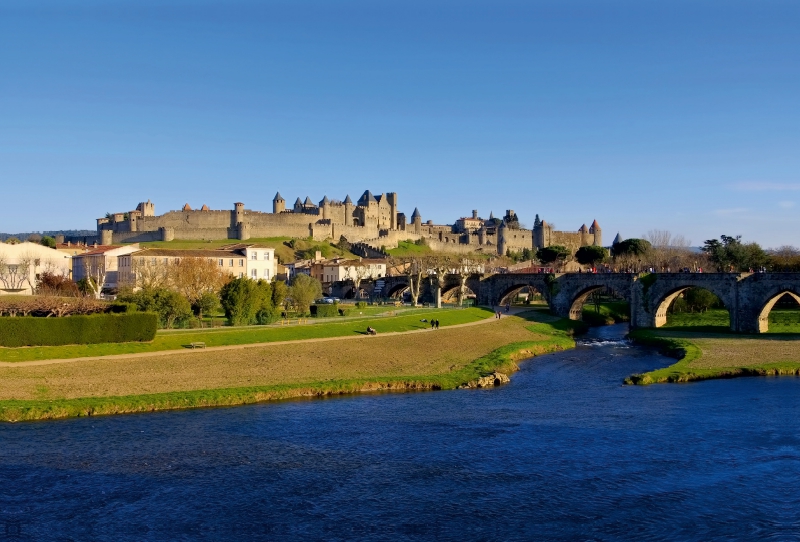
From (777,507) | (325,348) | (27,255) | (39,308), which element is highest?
(27,255)

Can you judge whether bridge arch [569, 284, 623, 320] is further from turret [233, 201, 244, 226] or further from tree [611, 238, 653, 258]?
turret [233, 201, 244, 226]

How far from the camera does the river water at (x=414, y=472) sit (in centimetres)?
1656

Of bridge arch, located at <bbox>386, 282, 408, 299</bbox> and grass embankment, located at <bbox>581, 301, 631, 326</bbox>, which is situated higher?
bridge arch, located at <bbox>386, 282, 408, 299</bbox>

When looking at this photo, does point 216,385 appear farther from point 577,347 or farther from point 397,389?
point 577,347

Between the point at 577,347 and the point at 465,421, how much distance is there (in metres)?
27.3

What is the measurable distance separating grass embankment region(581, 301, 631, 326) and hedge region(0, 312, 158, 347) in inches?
1819

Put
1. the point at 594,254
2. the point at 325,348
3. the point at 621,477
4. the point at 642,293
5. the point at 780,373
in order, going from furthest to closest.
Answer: the point at 594,254 < the point at 642,293 < the point at 325,348 < the point at 780,373 < the point at 621,477

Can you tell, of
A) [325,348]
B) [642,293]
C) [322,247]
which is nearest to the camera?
[325,348]

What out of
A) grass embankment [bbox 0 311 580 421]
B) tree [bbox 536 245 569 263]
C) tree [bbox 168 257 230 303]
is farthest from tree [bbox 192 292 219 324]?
tree [bbox 536 245 569 263]

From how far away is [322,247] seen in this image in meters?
121

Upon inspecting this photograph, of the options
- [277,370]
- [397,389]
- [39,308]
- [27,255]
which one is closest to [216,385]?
[277,370]

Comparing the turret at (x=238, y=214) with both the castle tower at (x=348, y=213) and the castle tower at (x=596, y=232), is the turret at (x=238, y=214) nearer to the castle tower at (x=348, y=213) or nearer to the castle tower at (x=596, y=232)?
the castle tower at (x=348, y=213)

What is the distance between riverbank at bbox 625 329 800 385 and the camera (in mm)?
35719

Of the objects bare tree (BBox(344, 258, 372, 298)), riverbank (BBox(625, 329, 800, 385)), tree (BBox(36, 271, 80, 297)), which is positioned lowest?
riverbank (BBox(625, 329, 800, 385))
